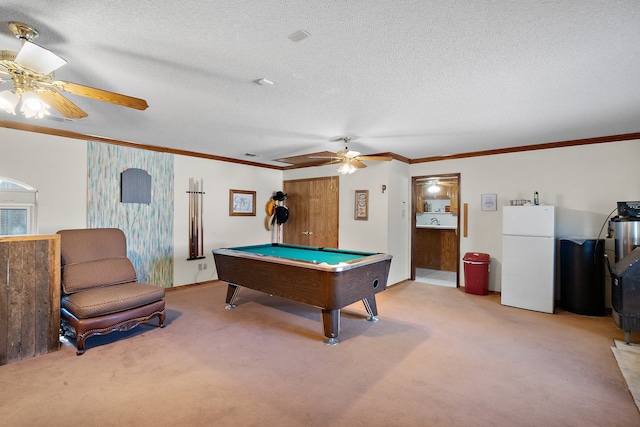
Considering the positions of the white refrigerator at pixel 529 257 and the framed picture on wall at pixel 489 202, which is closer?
the white refrigerator at pixel 529 257

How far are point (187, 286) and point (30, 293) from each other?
2.55m

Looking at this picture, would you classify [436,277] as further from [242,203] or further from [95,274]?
[95,274]

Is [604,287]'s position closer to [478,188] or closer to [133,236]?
[478,188]

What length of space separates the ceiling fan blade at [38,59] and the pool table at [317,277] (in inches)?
89.9

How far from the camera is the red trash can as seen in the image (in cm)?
471

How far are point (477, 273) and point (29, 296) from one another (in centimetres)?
538

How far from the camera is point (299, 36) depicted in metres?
1.77

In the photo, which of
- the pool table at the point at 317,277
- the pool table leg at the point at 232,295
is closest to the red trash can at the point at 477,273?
the pool table at the point at 317,277

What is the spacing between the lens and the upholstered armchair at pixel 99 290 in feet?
9.14

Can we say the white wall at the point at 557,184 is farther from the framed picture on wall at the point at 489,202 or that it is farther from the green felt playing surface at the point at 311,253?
the green felt playing surface at the point at 311,253

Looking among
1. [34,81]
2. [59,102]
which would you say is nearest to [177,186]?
[59,102]

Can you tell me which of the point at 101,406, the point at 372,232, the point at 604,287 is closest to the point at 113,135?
the point at 101,406

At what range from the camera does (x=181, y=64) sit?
2.12 meters

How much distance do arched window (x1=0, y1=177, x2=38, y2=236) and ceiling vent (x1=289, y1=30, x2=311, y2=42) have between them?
394cm
